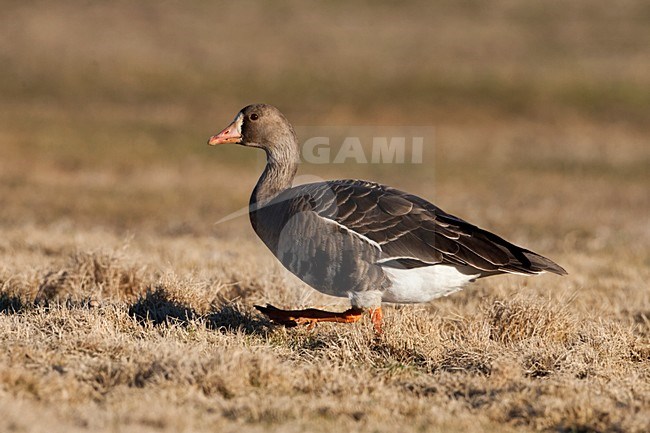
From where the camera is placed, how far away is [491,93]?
33719 mm

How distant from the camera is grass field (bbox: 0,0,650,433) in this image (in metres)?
5.39

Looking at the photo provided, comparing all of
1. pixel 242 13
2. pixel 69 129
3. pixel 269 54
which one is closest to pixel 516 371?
pixel 69 129

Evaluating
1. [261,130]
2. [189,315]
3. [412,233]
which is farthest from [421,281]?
[261,130]

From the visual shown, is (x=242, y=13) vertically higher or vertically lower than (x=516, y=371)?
higher

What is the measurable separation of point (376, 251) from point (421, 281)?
1.41ft

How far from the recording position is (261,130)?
8156mm

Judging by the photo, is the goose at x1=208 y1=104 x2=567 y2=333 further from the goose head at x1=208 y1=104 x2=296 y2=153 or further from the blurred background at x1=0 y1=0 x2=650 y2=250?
the blurred background at x1=0 y1=0 x2=650 y2=250

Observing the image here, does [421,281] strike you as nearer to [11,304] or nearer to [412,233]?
[412,233]

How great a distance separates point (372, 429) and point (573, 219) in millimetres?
13365

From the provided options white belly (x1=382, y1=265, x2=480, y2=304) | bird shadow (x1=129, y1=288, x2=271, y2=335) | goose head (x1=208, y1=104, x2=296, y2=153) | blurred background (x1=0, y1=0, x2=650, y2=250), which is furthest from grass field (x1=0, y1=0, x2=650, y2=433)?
goose head (x1=208, y1=104, x2=296, y2=153)

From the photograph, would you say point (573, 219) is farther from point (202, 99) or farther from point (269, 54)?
point (269, 54)

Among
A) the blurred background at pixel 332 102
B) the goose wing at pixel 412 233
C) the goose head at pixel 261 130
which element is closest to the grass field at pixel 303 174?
the blurred background at pixel 332 102

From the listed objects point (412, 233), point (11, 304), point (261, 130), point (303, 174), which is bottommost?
point (11, 304)

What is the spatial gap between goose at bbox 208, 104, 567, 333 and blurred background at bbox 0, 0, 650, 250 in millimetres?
6254
